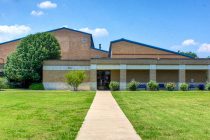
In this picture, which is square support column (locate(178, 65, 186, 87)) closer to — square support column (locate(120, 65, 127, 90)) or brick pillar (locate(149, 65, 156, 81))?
brick pillar (locate(149, 65, 156, 81))

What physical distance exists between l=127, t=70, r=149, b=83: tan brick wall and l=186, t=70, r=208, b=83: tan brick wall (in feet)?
19.2

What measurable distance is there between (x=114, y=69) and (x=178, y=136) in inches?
1653

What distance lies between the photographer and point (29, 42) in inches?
2240

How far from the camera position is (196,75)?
54625 mm

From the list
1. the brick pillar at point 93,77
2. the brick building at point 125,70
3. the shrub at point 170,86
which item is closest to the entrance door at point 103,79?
the brick building at point 125,70

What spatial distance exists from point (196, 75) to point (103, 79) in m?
13.2

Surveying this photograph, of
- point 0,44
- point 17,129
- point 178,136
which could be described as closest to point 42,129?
point 17,129

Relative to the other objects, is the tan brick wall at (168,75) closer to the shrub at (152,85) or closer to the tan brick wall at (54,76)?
the shrub at (152,85)

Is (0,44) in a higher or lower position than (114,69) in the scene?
higher

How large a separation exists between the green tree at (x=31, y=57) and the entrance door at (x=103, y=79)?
25.1 feet

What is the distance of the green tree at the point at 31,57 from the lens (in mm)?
54000

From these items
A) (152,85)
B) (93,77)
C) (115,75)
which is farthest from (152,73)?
(93,77)

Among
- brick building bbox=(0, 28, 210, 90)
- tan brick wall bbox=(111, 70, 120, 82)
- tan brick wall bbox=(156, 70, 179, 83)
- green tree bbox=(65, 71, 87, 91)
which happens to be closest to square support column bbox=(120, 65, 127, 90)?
brick building bbox=(0, 28, 210, 90)

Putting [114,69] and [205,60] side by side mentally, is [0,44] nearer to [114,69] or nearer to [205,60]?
[114,69]
